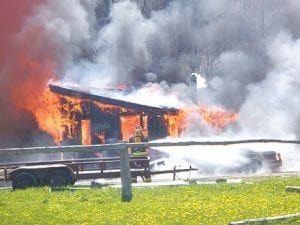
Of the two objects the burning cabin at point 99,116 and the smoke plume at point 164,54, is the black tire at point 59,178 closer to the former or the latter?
the burning cabin at point 99,116

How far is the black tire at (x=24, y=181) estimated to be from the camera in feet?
53.5

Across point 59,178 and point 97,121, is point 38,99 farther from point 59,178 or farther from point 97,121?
point 59,178

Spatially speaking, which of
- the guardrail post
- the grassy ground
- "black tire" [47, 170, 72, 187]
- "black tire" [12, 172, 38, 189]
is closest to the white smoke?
"black tire" [47, 170, 72, 187]

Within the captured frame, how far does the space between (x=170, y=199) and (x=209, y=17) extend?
169 feet

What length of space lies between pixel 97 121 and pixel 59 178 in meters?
14.8

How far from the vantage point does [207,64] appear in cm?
5816

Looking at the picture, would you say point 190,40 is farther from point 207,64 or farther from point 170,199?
point 170,199

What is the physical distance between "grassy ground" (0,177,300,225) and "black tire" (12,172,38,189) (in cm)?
317

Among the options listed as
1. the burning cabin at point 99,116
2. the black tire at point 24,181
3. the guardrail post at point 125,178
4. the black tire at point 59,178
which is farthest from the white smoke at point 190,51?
the guardrail post at point 125,178

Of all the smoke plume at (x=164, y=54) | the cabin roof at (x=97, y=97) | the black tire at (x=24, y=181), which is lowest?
the black tire at (x=24, y=181)

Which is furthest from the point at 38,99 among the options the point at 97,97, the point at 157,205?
the point at 157,205

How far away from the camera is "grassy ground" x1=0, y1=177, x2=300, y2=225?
8828 mm

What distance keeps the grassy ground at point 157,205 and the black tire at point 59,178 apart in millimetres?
3249

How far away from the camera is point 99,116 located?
3133 cm
